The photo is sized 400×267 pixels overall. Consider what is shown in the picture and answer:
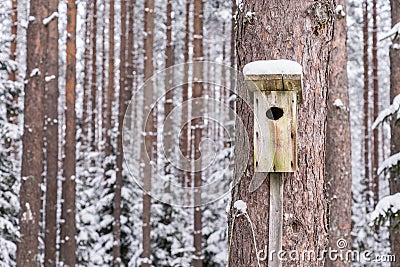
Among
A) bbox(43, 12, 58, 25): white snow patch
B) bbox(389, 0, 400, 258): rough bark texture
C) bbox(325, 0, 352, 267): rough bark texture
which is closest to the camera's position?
Result: bbox(325, 0, 352, 267): rough bark texture

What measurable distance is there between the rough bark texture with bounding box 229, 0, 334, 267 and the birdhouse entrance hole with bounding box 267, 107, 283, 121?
0.37 ft

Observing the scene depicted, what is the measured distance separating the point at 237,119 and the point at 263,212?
0.60m

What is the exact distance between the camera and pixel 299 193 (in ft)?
12.3

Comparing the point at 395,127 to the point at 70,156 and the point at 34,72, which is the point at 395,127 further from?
the point at 70,156

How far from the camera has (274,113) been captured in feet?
12.7

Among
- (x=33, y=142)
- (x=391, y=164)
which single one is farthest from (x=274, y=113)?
(x=33, y=142)

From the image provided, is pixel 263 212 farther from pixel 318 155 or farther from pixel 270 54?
pixel 270 54

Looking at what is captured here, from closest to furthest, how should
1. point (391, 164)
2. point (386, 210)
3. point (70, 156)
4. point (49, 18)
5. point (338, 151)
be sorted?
point (386, 210)
point (391, 164)
point (338, 151)
point (49, 18)
point (70, 156)

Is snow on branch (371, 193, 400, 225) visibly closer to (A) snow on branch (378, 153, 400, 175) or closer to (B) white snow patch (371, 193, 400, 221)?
(B) white snow patch (371, 193, 400, 221)

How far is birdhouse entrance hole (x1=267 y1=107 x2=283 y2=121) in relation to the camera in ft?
12.6

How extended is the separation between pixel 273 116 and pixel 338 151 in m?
3.88

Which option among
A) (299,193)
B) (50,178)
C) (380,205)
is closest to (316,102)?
(299,193)

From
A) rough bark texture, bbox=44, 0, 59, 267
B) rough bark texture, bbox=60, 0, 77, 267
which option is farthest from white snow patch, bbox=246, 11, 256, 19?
rough bark texture, bbox=60, 0, 77, 267

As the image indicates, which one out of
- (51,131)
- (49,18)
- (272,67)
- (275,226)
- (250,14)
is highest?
(49,18)
